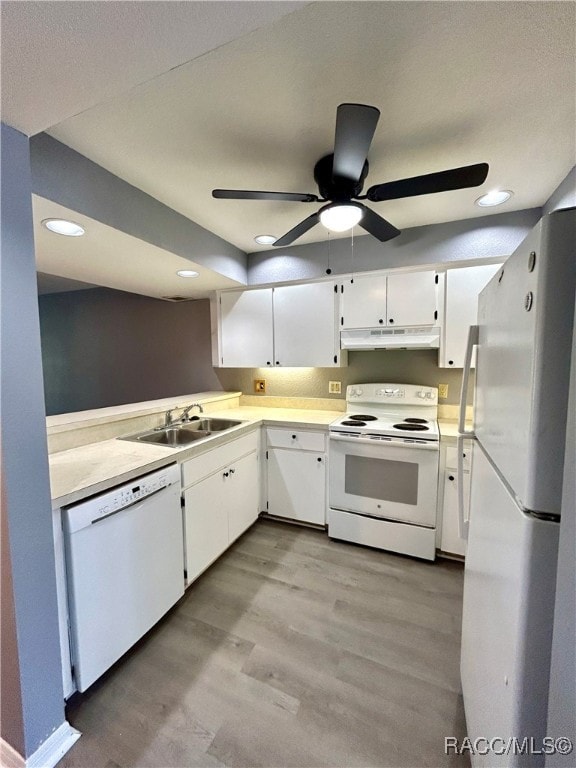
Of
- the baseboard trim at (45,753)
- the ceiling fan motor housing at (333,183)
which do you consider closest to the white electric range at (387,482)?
the ceiling fan motor housing at (333,183)

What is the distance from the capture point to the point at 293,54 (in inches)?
39.4

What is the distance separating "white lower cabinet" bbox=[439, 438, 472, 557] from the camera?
2.12 metres

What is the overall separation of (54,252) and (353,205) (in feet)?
5.81

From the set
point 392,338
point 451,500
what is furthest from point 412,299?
point 451,500

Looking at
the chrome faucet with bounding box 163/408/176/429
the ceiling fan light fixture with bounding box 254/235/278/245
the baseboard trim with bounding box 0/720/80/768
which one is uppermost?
the ceiling fan light fixture with bounding box 254/235/278/245

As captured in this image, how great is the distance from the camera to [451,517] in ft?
7.07

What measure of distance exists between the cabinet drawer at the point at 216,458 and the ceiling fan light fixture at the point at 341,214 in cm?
151

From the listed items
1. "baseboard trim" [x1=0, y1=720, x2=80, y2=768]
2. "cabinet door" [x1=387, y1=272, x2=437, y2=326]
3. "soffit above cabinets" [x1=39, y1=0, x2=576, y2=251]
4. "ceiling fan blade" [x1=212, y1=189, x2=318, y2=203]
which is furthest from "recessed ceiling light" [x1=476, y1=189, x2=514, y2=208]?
"baseboard trim" [x1=0, y1=720, x2=80, y2=768]

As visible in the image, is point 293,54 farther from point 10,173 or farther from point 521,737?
point 521,737

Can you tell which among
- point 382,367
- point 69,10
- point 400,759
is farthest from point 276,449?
point 69,10

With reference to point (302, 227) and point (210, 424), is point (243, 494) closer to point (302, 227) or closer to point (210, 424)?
point (210, 424)

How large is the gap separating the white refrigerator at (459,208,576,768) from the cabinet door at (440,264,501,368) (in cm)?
155

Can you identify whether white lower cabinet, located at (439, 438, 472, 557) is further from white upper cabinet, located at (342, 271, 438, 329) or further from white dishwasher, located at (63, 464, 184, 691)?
A: white dishwasher, located at (63, 464, 184, 691)

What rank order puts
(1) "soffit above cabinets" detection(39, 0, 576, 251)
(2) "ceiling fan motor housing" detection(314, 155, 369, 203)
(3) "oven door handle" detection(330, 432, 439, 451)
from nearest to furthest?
(1) "soffit above cabinets" detection(39, 0, 576, 251) → (2) "ceiling fan motor housing" detection(314, 155, 369, 203) → (3) "oven door handle" detection(330, 432, 439, 451)
